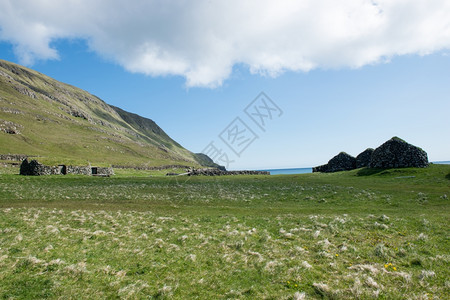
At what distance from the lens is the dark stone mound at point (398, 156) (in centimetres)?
5278

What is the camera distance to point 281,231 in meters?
14.8

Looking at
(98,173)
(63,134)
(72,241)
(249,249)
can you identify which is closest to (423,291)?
(249,249)

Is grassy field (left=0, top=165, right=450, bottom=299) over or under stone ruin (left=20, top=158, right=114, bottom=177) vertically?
under

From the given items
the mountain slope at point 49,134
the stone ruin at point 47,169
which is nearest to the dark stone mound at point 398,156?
the stone ruin at point 47,169

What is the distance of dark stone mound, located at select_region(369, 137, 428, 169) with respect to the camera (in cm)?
5278

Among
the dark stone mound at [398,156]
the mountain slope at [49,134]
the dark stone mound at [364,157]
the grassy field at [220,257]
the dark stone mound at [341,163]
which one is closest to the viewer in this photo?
the grassy field at [220,257]

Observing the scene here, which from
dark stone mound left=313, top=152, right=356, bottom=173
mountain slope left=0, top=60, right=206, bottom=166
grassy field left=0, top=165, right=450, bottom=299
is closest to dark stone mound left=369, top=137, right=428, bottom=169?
dark stone mound left=313, top=152, right=356, bottom=173

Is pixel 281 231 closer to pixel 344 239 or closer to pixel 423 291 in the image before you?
pixel 344 239

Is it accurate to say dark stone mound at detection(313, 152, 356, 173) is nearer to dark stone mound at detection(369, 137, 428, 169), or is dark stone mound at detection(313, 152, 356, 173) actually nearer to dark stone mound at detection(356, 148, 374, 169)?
dark stone mound at detection(356, 148, 374, 169)

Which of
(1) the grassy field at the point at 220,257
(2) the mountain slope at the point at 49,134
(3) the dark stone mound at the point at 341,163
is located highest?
(2) the mountain slope at the point at 49,134

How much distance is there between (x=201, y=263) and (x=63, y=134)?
170520 mm

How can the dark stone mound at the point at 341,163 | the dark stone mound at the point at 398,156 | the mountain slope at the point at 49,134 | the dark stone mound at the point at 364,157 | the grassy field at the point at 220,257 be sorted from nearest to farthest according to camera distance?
the grassy field at the point at 220,257
the dark stone mound at the point at 398,156
the dark stone mound at the point at 364,157
the dark stone mound at the point at 341,163
the mountain slope at the point at 49,134

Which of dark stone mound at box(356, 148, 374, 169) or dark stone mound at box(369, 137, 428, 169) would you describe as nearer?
dark stone mound at box(369, 137, 428, 169)

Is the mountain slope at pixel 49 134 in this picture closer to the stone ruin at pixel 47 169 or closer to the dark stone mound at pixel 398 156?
the stone ruin at pixel 47 169
